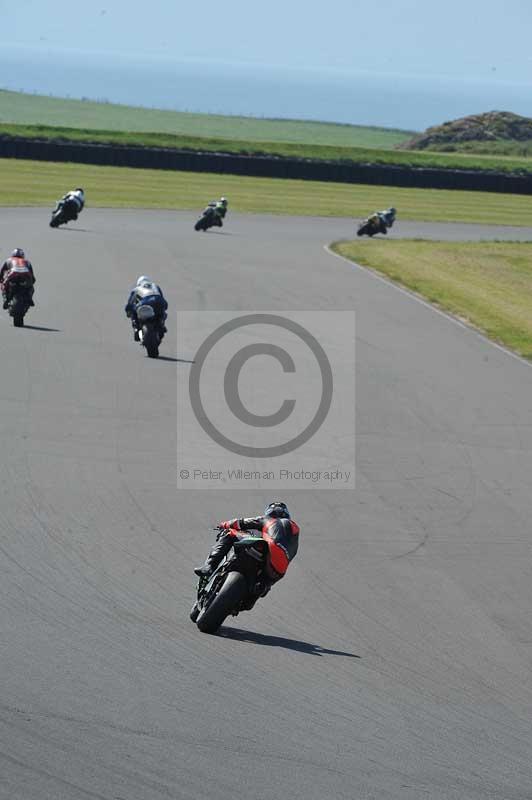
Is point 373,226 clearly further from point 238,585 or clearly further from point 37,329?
point 238,585

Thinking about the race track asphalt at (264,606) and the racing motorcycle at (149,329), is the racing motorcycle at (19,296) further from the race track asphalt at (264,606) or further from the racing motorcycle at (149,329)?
the racing motorcycle at (149,329)

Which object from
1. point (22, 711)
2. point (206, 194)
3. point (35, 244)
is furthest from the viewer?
point (206, 194)

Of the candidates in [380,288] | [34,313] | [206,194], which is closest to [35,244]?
[380,288]

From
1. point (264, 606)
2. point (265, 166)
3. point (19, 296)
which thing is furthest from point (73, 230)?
point (264, 606)

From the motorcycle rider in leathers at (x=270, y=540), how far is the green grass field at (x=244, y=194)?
3967cm

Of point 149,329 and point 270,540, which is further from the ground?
point 270,540

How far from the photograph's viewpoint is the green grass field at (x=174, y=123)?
10431 centimetres

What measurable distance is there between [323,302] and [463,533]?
54.9 ft

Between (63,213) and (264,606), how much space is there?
32068mm

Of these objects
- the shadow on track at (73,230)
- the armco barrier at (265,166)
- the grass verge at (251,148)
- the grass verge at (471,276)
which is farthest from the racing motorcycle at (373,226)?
the grass verge at (251,148)

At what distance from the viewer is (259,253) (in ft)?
128

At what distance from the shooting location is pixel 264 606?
10398mm

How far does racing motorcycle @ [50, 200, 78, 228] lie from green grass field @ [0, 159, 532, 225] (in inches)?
274

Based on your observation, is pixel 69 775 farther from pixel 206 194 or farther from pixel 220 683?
pixel 206 194
